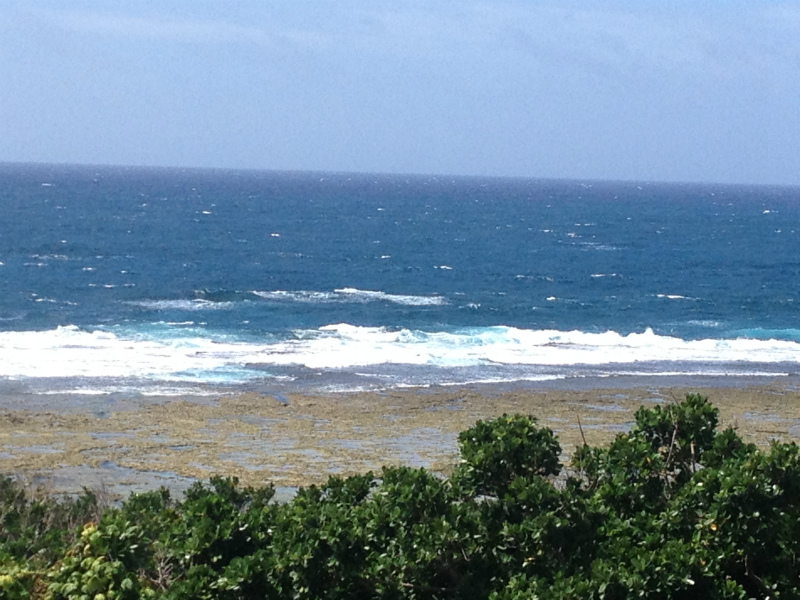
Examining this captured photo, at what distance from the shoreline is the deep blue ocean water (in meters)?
2.46

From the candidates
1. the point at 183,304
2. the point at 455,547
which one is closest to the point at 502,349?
the point at 183,304

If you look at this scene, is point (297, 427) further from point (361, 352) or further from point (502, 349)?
point (502, 349)

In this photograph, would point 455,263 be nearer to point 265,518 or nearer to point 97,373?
point 97,373

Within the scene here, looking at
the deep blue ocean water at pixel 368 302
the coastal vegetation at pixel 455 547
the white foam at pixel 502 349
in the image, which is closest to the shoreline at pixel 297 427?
the deep blue ocean water at pixel 368 302

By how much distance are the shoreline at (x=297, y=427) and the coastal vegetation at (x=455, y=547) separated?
459 inches

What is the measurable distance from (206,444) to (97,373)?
32.8ft

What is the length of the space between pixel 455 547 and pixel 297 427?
20.1 meters

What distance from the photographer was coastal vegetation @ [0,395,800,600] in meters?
10.3

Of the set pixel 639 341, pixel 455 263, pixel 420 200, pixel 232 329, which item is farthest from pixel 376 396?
pixel 420 200

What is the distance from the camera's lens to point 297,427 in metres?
31.0

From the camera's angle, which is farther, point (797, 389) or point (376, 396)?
point (797, 389)

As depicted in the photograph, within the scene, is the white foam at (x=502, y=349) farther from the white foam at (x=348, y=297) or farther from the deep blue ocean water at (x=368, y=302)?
the white foam at (x=348, y=297)

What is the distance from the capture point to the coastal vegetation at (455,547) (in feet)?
33.9

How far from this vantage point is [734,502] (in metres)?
11.0
